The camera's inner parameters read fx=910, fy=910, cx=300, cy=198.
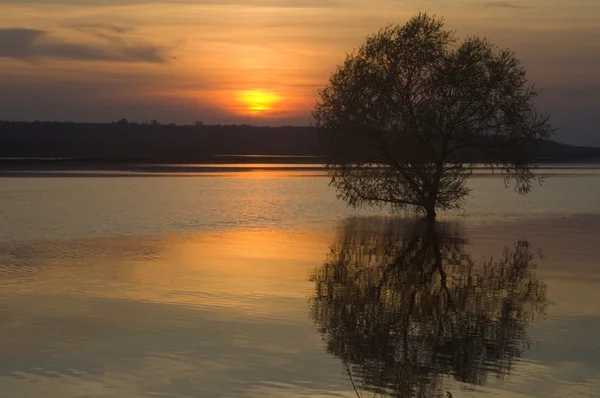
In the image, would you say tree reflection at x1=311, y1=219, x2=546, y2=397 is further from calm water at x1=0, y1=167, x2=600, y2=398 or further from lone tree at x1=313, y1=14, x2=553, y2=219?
lone tree at x1=313, y1=14, x2=553, y2=219

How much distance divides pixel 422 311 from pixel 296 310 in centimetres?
228

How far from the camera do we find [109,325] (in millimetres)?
14898

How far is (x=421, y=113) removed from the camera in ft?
126

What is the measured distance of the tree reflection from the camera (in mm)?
12264

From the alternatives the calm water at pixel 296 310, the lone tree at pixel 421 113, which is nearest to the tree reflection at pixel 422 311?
the calm water at pixel 296 310

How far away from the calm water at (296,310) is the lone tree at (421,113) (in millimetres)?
4636

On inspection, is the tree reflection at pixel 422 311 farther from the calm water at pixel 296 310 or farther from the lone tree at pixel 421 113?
the lone tree at pixel 421 113

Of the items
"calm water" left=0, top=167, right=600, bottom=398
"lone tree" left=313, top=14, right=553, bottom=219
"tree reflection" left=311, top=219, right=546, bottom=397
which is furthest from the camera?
"lone tree" left=313, top=14, right=553, bottom=219

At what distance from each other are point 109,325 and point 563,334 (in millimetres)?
7343

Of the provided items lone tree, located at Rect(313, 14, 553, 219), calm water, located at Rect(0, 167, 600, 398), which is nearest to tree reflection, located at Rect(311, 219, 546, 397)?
calm water, located at Rect(0, 167, 600, 398)

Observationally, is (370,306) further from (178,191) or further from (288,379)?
(178,191)

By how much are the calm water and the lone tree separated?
183 inches

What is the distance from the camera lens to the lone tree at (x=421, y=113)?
37.9m

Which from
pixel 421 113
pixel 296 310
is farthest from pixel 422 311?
pixel 421 113
